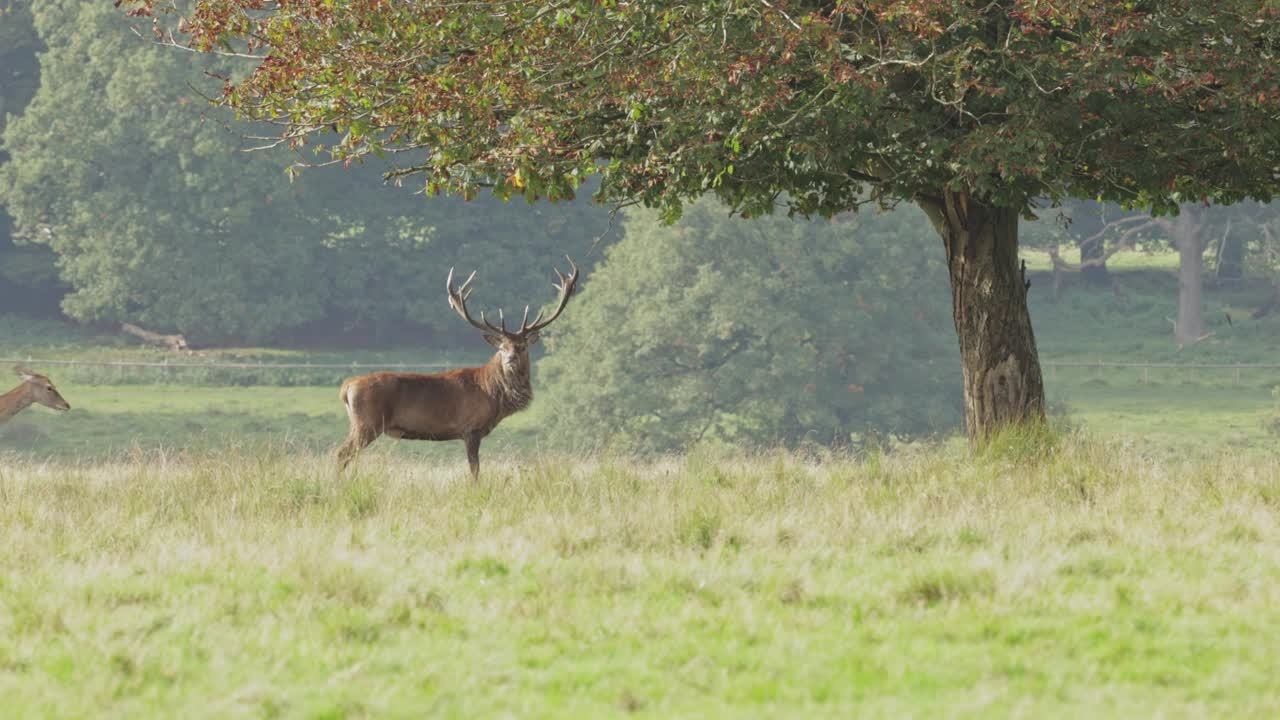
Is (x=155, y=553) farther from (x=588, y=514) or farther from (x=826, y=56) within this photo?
(x=826, y=56)

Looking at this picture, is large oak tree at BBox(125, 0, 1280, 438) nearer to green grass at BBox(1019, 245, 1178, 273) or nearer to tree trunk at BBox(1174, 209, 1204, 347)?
tree trunk at BBox(1174, 209, 1204, 347)

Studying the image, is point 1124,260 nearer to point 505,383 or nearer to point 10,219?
point 10,219

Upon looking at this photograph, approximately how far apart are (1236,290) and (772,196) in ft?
180

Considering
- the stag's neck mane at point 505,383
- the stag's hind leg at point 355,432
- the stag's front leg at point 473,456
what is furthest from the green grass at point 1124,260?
the stag's hind leg at point 355,432

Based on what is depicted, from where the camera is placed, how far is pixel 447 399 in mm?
13164

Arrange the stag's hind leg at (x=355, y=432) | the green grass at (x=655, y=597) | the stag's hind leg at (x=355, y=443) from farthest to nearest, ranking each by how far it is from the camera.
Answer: the stag's hind leg at (x=355, y=432) < the stag's hind leg at (x=355, y=443) < the green grass at (x=655, y=597)

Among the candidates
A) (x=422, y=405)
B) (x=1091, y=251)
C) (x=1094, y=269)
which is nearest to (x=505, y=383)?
(x=422, y=405)

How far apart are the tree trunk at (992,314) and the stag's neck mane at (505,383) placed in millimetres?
3607

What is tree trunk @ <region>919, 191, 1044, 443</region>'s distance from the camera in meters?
12.8

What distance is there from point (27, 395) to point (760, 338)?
30.2 metres

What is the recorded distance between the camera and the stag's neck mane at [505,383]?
43.4ft

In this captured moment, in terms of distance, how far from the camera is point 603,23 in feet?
36.2

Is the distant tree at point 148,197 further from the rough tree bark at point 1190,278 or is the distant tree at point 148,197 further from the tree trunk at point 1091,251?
the rough tree bark at point 1190,278

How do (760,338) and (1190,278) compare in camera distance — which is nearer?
(760,338)
